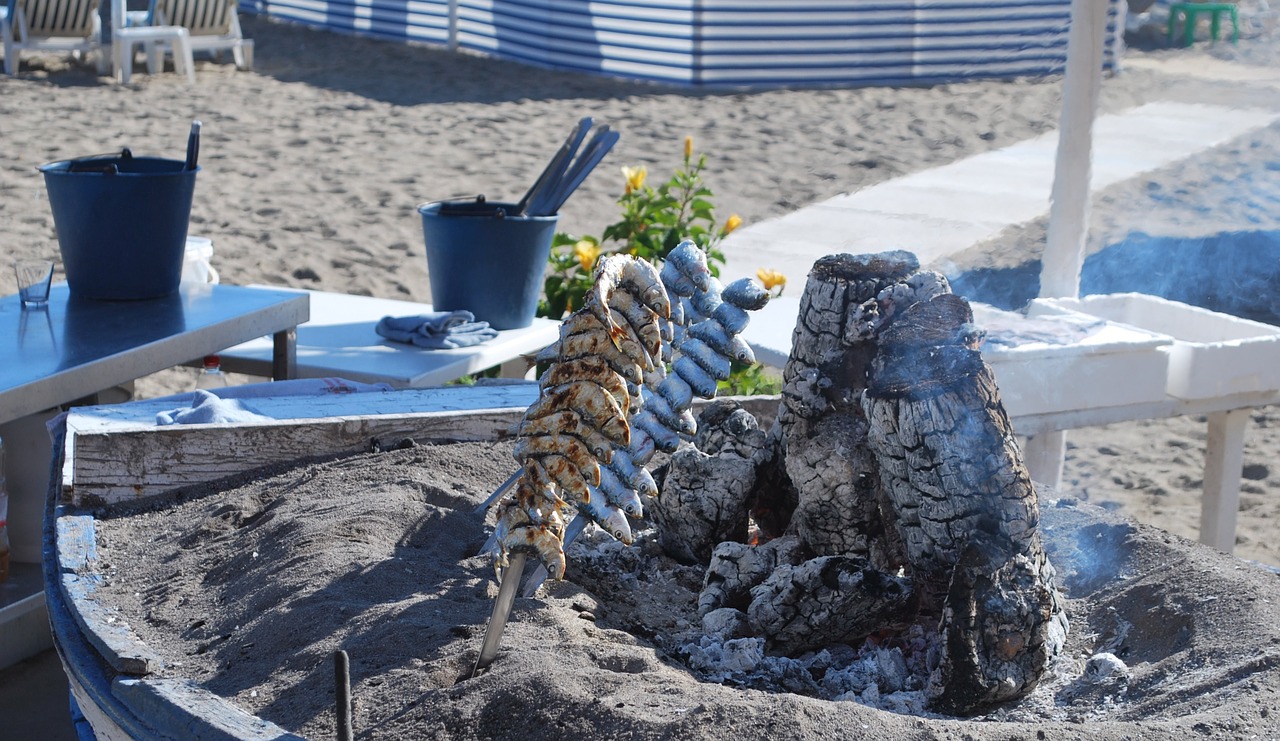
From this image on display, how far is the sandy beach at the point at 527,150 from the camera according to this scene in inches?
207

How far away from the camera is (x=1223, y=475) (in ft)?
11.2

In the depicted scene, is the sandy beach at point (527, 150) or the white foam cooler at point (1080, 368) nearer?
the white foam cooler at point (1080, 368)

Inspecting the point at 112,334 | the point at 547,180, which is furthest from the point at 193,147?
the point at 547,180

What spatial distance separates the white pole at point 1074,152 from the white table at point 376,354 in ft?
5.10

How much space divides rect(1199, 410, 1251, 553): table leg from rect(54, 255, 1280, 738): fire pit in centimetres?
127

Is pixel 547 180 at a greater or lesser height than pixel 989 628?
greater

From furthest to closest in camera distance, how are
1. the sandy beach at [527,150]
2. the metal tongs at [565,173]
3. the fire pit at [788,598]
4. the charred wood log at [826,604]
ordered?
the sandy beach at [527,150] → the metal tongs at [565,173] → the charred wood log at [826,604] → the fire pit at [788,598]

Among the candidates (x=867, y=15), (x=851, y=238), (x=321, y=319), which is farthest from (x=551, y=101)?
(x=321, y=319)

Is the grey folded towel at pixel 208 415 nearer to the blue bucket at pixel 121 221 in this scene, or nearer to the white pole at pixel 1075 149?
the blue bucket at pixel 121 221

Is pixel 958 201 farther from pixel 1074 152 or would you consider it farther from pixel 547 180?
pixel 547 180

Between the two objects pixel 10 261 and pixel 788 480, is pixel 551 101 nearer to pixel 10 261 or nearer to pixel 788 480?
pixel 10 261

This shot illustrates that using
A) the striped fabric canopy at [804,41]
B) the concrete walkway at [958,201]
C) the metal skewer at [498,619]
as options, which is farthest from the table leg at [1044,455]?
the striped fabric canopy at [804,41]

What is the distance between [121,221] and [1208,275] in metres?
4.18

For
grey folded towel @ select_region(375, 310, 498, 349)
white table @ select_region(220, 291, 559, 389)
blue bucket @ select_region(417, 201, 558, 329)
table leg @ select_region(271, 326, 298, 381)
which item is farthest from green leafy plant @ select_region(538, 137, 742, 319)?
table leg @ select_region(271, 326, 298, 381)
